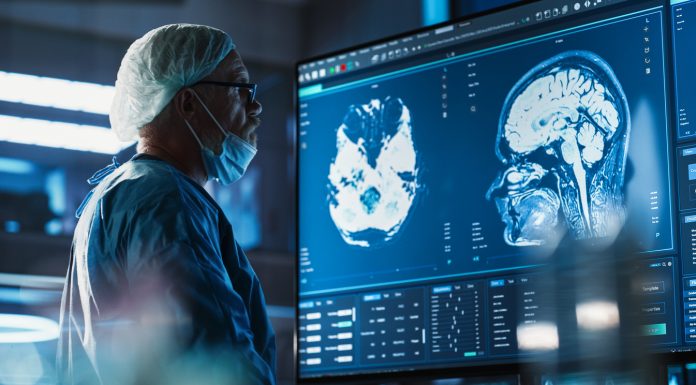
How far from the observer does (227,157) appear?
2041mm

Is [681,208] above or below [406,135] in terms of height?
below

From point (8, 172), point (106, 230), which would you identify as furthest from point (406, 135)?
point (8, 172)

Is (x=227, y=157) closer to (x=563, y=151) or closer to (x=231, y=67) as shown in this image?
(x=231, y=67)

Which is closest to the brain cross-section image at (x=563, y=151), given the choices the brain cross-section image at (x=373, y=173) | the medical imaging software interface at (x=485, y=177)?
the medical imaging software interface at (x=485, y=177)

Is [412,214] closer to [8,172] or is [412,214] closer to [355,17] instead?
[355,17]

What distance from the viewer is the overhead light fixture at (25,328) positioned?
388 cm

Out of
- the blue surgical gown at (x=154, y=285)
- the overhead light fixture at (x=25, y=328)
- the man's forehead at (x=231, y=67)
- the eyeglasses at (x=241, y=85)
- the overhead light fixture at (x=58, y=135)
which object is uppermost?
the overhead light fixture at (x=58, y=135)

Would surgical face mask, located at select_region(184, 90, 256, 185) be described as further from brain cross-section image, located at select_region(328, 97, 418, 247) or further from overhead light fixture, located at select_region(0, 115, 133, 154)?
overhead light fixture, located at select_region(0, 115, 133, 154)

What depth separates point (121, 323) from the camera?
169 cm

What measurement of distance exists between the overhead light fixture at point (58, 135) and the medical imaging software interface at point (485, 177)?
3.30 m

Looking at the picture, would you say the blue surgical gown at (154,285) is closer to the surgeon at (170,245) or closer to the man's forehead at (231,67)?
the surgeon at (170,245)

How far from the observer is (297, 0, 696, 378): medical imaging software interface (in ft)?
6.35

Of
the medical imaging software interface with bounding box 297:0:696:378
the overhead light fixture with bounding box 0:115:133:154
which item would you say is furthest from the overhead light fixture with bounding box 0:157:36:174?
the medical imaging software interface with bounding box 297:0:696:378

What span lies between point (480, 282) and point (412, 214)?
0.77ft
